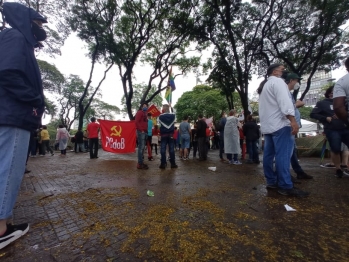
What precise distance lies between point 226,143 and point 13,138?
21.0ft

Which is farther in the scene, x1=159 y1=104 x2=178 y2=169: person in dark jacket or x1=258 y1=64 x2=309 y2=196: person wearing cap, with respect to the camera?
x1=159 y1=104 x2=178 y2=169: person in dark jacket

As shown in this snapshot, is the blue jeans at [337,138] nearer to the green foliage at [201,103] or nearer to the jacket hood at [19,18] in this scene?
the jacket hood at [19,18]

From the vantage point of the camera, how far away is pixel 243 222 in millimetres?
→ 2234

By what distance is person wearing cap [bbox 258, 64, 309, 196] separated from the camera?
10.1ft

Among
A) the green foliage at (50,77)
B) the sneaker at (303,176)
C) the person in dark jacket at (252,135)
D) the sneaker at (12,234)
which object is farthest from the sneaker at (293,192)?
the green foliage at (50,77)

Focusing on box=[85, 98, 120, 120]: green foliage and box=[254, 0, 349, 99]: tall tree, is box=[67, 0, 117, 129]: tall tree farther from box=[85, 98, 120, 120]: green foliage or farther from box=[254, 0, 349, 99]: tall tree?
box=[85, 98, 120, 120]: green foliage

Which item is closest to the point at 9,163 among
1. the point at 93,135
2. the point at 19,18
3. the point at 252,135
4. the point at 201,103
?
the point at 19,18

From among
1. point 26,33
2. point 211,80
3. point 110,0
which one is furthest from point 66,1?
point 26,33

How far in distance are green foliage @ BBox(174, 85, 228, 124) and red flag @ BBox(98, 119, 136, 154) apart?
24433 millimetres

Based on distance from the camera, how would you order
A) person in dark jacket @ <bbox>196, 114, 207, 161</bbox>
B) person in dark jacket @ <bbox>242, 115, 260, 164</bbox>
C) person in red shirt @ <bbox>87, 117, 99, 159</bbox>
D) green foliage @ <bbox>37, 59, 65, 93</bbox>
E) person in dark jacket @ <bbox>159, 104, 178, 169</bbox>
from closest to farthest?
person in dark jacket @ <bbox>159, 104, 178, 169</bbox> < person in dark jacket @ <bbox>242, 115, 260, 164</bbox> < person in dark jacket @ <bbox>196, 114, 207, 161</bbox> < person in red shirt @ <bbox>87, 117, 99, 159</bbox> < green foliage @ <bbox>37, 59, 65, 93</bbox>

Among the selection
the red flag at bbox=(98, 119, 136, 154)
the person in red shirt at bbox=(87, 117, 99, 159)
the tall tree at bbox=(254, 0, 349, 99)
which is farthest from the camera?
the tall tree at bbox=(254, 0, 349, 99)

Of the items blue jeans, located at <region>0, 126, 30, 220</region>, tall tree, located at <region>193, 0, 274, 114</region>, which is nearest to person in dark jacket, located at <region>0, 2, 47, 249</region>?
blue jeans, located at <region>0, 126, 30, 220</region>

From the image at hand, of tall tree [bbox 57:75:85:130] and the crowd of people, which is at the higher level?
tall tree [bbox 57:75:85:130]

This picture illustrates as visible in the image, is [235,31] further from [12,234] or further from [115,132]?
[12,234]
